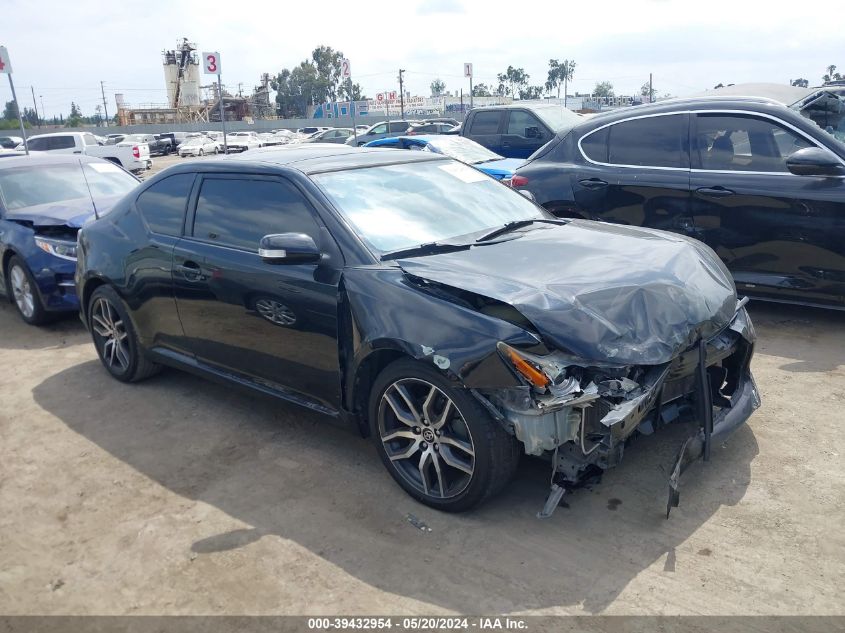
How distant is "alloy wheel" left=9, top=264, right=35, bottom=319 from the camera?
7.02m

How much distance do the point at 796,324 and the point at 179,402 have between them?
4.88 m

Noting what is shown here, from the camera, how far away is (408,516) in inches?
135

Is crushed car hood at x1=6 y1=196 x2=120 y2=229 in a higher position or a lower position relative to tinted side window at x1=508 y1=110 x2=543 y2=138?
lower

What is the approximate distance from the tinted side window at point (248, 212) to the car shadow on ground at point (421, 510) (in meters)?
1.05

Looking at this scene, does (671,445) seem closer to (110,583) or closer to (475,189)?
(475,189)

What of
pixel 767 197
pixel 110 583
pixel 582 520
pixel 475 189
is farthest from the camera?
pixel 767 197

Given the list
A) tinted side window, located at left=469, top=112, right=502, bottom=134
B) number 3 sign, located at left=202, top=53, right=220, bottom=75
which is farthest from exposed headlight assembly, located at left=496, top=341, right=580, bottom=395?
number 3 sign, located at left=202, top=53, right=220, bottom=75

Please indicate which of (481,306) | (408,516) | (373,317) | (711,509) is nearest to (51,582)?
(408,516)

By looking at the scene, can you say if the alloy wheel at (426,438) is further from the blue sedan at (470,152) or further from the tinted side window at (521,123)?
the tinted side window at (521,123)

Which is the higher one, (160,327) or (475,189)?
(475,189)

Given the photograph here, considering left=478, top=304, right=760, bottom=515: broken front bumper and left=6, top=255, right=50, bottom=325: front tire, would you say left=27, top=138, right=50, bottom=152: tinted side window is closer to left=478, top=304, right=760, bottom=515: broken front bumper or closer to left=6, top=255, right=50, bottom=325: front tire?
left=6, top=255, right=50, bottom=325: front tire

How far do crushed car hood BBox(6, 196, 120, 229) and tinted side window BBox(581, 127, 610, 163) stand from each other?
4794mm

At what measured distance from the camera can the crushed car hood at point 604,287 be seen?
10.3ft

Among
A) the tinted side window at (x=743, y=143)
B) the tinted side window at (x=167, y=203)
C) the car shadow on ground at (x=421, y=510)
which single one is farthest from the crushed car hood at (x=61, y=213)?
the tinted side window at (x=743, y=143)
